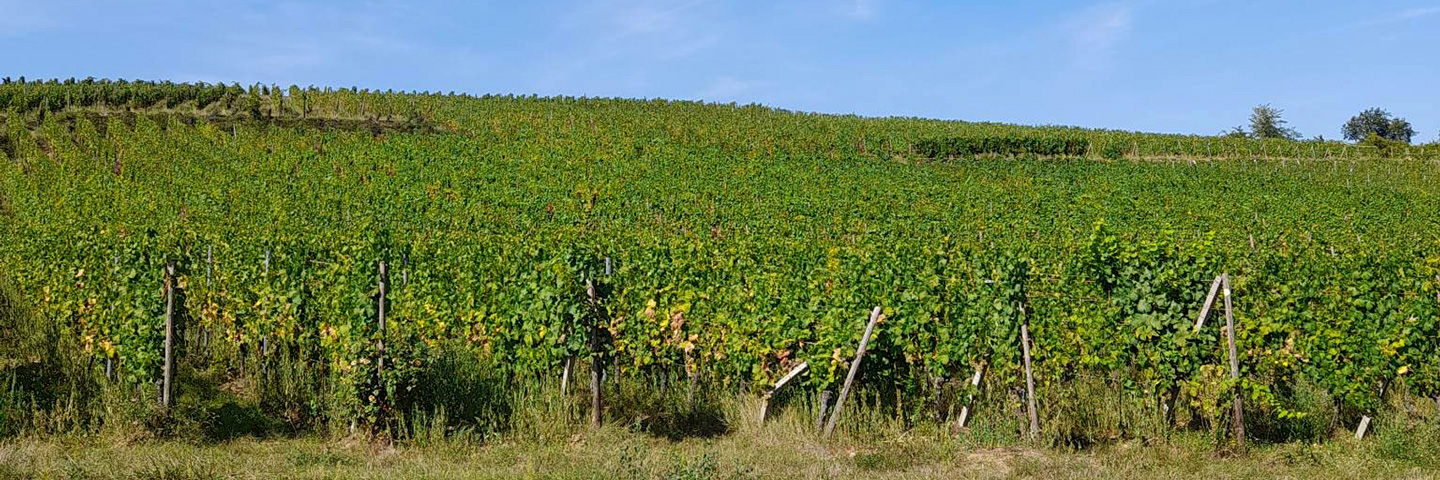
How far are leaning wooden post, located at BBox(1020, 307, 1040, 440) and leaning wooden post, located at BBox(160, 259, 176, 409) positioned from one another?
7.93m

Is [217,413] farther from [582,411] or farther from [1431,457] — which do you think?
[1431,457]

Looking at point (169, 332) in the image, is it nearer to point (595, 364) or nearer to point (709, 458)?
point (595, 364)

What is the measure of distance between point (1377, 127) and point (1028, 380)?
134 metres

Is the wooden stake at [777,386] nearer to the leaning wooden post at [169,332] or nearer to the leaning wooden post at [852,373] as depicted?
the leaning wooden post at [852,373]

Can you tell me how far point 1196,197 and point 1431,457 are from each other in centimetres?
3786

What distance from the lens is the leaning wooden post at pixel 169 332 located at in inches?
394

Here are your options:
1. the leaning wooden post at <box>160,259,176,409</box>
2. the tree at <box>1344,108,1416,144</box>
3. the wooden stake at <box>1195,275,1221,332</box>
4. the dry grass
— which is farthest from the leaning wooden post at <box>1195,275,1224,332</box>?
the tree at <box>1344,108,1416,144</box>

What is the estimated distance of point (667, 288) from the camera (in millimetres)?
10836

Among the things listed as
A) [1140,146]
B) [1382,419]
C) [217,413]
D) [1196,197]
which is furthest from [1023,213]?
[217,413]

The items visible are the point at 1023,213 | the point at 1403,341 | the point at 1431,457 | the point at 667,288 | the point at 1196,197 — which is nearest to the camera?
the point at 1431,457

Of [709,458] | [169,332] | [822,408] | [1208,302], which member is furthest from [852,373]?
[169,332]

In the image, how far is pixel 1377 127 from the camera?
395ft

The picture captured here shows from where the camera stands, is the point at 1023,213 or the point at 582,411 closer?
the point at 582,411

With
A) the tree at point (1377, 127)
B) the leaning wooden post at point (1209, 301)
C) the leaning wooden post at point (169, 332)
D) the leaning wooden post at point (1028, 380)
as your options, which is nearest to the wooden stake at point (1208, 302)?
the leaning wooden post at point (1209, 301)
